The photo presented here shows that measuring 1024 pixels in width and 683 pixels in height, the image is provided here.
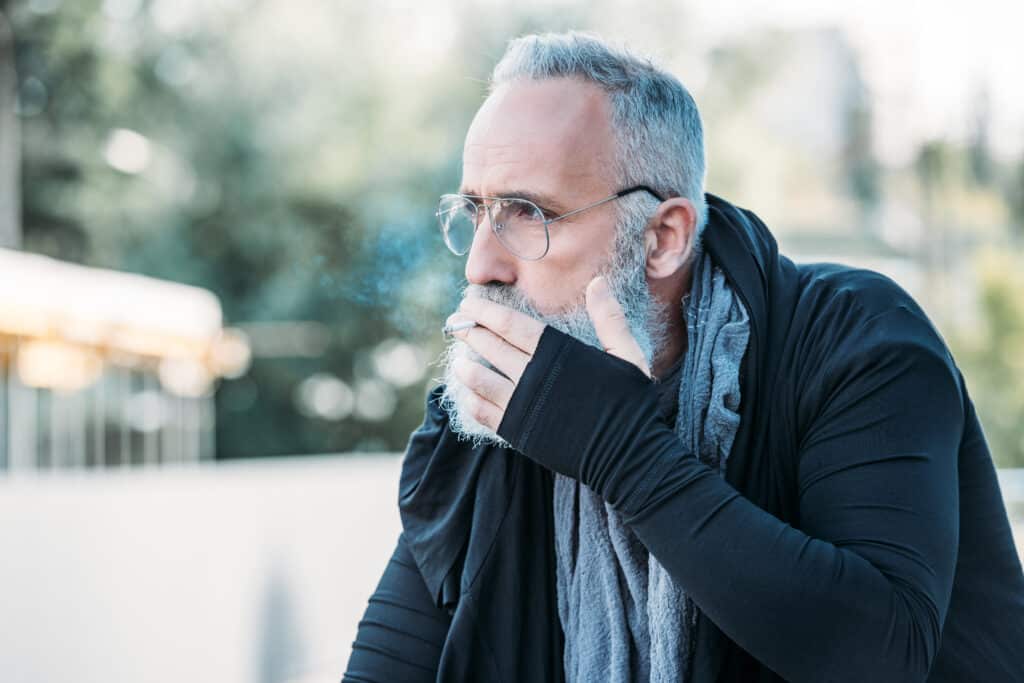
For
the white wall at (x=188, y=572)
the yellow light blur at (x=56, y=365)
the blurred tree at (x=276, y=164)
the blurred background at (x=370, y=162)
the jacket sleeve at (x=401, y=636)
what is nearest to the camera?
the jacket sleeve at (x=401, y=636)

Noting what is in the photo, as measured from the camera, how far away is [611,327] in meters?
1.87

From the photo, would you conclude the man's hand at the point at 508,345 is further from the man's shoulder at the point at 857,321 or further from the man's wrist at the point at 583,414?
the man's shoulder at the point at 857,321

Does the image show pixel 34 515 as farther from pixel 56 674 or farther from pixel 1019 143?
pixel 1019 143

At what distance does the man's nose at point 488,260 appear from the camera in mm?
2072

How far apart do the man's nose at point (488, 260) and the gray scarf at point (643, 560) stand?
314mm

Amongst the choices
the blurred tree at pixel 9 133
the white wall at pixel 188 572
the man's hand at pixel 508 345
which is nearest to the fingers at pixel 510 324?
the man's hand at pixel 508 345

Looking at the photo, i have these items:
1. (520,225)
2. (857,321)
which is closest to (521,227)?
(520,225)

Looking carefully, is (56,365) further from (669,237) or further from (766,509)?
(766,509)

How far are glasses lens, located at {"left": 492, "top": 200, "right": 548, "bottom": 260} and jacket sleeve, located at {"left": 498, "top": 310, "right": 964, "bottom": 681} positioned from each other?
293mm

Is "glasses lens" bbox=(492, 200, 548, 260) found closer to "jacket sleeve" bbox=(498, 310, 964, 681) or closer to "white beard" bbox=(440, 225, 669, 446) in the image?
"white beard" bbox=(440, 225, 669, 446)

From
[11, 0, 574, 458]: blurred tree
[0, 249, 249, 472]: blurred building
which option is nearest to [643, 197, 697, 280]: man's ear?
[0, 249, 249, 472]: blurred building

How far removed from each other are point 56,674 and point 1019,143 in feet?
79.1

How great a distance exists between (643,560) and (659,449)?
0.36 m

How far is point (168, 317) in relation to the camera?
15.2m
